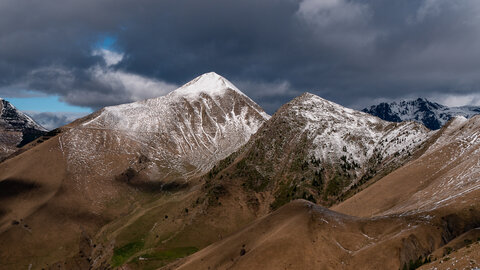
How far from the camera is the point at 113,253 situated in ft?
631

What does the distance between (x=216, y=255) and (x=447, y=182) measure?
77.3 meters

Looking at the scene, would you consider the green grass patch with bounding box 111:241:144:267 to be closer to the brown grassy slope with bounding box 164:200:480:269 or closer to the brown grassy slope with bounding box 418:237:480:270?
the brown grassy slope with bounding box 164:200:480:269

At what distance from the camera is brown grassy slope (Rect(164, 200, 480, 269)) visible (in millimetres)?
77438

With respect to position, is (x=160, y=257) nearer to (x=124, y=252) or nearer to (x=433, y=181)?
(x=124, y=252)

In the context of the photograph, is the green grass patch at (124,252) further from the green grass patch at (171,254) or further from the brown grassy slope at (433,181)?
the brown grassy slope at (433,181)

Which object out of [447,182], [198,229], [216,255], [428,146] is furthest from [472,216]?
[198,229]

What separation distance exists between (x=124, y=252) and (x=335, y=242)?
138292 millimetres

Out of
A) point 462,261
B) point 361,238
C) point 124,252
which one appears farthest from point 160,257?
point 462,261

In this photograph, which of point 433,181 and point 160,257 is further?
point 160,257

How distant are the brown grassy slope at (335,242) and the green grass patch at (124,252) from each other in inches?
3984

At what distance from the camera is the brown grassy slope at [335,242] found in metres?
77.4

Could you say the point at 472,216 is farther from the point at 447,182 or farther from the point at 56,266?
the point at 56,266

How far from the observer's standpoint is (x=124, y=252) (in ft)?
629

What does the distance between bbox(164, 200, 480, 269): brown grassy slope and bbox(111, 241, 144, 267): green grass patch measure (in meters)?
101
